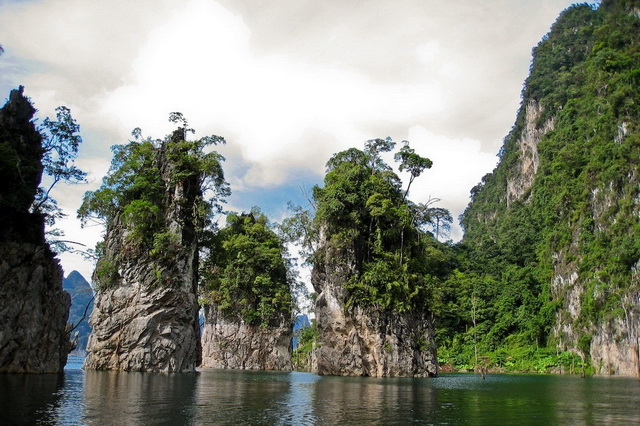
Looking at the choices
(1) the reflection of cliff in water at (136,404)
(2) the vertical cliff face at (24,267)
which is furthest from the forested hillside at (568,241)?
(2) the vertical cliff face at (24,267)

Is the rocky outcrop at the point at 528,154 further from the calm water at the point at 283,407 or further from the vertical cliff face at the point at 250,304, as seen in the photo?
the calm water at the point at 283,407

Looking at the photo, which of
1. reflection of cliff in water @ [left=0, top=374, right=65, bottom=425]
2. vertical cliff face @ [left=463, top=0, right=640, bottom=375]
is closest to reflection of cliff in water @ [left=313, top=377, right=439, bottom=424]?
reflection of cliff in water @ [left=0, top=374, right=65, bottom=425]

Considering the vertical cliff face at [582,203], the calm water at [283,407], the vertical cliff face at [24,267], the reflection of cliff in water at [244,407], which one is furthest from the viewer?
the vertical cliff face at [582,203]

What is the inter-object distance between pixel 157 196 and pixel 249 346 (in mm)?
29510

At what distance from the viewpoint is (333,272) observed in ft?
154

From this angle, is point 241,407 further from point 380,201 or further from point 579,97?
point 579,97

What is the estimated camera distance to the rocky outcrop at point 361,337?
44719 millimetres

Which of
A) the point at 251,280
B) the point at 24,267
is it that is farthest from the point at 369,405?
the point at 251,280

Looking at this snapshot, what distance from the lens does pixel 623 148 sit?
199 feet

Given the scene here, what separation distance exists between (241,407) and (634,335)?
1872 inches

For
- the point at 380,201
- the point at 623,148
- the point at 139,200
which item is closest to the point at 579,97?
the point at 623,148

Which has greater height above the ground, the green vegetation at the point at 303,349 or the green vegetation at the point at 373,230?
the green vegetation at the point at 373,230

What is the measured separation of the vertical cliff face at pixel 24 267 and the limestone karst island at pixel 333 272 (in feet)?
0.38

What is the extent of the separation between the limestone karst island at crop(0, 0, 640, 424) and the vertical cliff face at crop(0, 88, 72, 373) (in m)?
0.12
